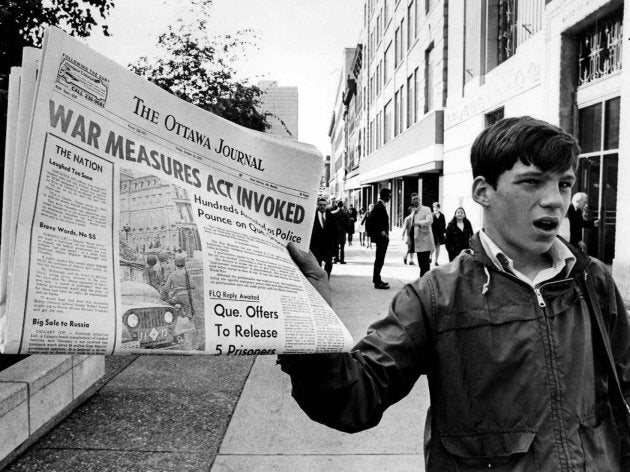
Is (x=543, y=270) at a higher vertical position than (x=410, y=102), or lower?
lower

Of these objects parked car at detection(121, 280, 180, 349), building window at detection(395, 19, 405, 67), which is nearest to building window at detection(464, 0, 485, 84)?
building window at detection(395, 19, 405, 67)

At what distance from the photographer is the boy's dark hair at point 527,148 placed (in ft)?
4.69

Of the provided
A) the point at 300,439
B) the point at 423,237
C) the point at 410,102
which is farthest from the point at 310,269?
the point at 410,102

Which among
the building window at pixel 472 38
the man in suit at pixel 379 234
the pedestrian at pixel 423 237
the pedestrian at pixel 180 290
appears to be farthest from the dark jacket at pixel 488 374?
the building window at pixel 472 38

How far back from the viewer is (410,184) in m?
28.4

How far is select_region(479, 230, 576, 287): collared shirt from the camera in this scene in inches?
58.5

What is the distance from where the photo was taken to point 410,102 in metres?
25.2

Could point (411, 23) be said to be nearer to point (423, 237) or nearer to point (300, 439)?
point (423, 237)

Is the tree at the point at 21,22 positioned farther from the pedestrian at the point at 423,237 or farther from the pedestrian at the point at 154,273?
the pedestrian at the point at 423,237

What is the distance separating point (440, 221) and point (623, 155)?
603 cm

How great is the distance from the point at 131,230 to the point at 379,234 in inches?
357

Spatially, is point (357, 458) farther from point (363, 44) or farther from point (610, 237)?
point (363, 44)


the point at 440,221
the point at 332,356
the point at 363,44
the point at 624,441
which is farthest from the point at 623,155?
the point at 363,44

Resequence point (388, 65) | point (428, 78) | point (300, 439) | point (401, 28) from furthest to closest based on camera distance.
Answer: point (388, 65), point (401, 28), point (428, 78), point (300, 439)
